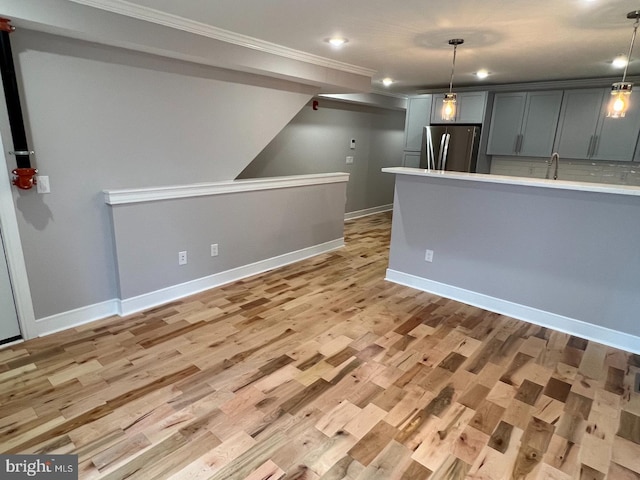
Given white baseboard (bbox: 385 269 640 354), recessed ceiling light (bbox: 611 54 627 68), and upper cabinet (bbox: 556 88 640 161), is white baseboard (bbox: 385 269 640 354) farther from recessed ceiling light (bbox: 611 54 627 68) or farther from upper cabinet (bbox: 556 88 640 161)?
upper cabinet (bbox: 556 88 640 161)

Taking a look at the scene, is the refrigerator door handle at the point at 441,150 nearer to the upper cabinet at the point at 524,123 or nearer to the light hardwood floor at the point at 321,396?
the upper cabinet at the point at 524,123

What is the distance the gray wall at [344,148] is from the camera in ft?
17.1

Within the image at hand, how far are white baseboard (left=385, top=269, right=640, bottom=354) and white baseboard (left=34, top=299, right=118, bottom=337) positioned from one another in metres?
2.69

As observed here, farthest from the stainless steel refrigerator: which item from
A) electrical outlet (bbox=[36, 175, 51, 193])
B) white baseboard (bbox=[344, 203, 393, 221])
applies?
electrical outlet (bbox=[36, 175, 51, 193])

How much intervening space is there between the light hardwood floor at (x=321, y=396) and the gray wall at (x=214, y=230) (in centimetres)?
37

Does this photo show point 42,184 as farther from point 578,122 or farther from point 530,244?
point 578,122

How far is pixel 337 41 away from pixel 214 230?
2059 mm

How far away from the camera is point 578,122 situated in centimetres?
469

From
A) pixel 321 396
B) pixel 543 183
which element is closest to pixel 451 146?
pixel 543 183

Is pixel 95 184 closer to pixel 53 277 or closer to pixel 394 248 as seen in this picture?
pixel 53 277

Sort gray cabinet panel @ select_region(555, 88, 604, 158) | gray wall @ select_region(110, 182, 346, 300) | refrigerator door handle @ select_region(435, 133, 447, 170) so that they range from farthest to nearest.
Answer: refrigerator door handle @ select_region(435, 133, 447, 170), gray cabinet panel @ select_region(555, 88, 604, 158), gray wall @ select_region(110, 182, 346, 300)

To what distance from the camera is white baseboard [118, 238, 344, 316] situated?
3.08 metres
